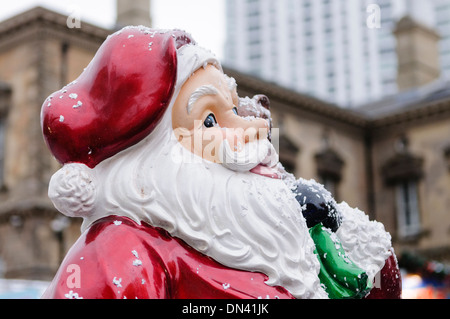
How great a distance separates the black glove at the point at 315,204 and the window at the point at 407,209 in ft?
48.8

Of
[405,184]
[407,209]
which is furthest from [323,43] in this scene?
[407,209]

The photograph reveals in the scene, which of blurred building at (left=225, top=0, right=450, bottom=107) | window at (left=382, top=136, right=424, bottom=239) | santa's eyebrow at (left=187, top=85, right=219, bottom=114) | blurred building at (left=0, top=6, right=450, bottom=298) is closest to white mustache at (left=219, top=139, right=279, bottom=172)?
santa's eyebrow at (left=187, top=85, right=219, bottom=114)

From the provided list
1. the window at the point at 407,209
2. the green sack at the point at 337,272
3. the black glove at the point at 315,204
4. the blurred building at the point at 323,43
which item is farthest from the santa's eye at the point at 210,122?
the blurred building at the point at 323,43

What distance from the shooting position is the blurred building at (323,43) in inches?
2131

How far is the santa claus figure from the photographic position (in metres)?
2.03

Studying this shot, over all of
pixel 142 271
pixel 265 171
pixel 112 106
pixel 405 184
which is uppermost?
pixel 405 184

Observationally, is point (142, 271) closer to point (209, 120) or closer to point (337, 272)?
point (209, 120)

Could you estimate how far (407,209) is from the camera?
17016mm

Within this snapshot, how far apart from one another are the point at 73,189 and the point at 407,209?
1555 centimetres

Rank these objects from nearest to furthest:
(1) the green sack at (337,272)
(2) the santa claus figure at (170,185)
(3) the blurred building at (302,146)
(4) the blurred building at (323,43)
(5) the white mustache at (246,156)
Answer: (2) the santa claus figure at (170,185)
(5) the white mustache at (246,156)
(1) the green sack at (337,272)
(3) the blurred building at (302,146)
(4) the blurred building at (323,43)

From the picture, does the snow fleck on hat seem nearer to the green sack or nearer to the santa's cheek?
the santa's cheek

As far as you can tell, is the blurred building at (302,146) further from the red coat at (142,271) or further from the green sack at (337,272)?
the red coat at (142,271)

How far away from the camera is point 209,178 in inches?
83.0
